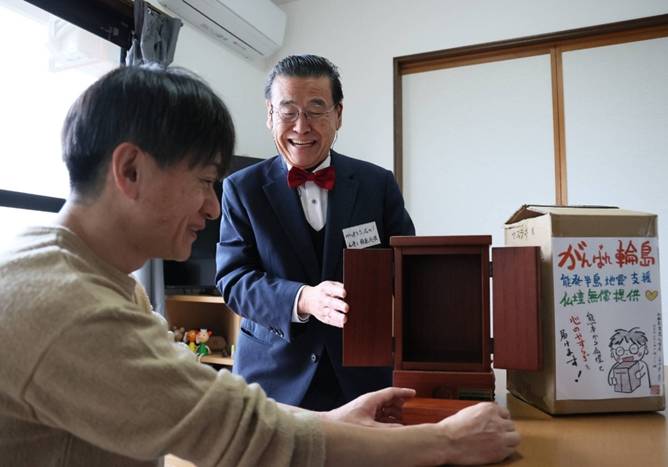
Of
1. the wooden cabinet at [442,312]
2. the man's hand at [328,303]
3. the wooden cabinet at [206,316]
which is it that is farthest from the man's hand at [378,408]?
the wooden cabinet at [206,316]

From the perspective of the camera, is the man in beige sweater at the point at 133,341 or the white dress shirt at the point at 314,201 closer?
the man in beige sweater at the point at 133,341

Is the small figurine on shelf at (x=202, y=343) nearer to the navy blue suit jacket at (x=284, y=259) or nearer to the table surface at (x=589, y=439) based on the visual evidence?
the navy blue suit jacket at (x=284, y=259)

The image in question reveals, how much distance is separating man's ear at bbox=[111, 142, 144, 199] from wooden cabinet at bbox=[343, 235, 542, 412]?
397 mm

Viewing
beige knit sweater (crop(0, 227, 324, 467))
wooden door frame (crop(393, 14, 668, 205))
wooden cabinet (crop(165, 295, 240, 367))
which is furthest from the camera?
wooden cabinet (crop(165, 295, 240, 367))

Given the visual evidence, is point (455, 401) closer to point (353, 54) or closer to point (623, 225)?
point (623, 225)

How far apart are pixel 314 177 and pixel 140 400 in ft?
3.00

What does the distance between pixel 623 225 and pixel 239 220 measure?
35.1 inches

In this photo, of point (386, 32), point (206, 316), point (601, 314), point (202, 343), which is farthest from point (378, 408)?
point (386, 32)

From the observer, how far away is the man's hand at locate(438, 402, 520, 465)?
68 centimetres

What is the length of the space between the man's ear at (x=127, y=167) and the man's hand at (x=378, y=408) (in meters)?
0.47

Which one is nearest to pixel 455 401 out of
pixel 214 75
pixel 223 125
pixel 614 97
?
pixel 223 125

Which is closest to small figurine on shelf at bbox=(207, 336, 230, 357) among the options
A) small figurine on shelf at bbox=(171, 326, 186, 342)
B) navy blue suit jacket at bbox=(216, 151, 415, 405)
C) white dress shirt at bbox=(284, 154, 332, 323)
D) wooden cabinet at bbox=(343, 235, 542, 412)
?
small figurine on shelf at bbox=(171, 326, 186, 342)

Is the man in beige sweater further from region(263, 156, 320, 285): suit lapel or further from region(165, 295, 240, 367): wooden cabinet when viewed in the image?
region(165, 295, 240, 367): wooden cabinet

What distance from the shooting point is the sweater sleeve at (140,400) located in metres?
0.52
